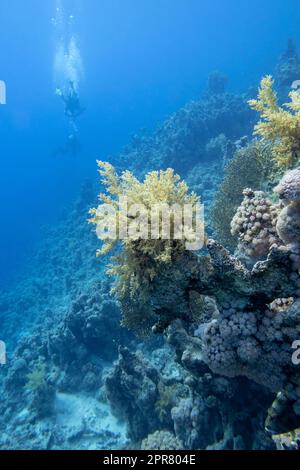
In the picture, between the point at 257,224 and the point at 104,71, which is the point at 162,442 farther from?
the point at 104,71

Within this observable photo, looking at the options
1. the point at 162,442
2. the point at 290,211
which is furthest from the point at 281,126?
the point at 162,442

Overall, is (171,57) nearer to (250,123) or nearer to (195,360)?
(250,123)

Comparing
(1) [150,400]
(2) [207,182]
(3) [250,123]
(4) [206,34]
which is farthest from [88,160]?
(4) [206,34]

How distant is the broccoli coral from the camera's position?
338cm

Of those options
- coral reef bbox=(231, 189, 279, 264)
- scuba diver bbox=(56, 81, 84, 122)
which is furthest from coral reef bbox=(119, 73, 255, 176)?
scuba diver bbox=(56, 81, 84, 122)

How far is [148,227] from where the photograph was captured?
3.39 meters

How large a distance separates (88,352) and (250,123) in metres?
15.3

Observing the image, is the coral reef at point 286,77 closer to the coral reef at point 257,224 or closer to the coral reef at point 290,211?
the coral reef at point 257,224

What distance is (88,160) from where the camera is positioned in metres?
51.6

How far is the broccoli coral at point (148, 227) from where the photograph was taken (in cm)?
338

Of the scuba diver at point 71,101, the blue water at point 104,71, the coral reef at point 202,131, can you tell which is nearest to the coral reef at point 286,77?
the coral reef at point 202,131
